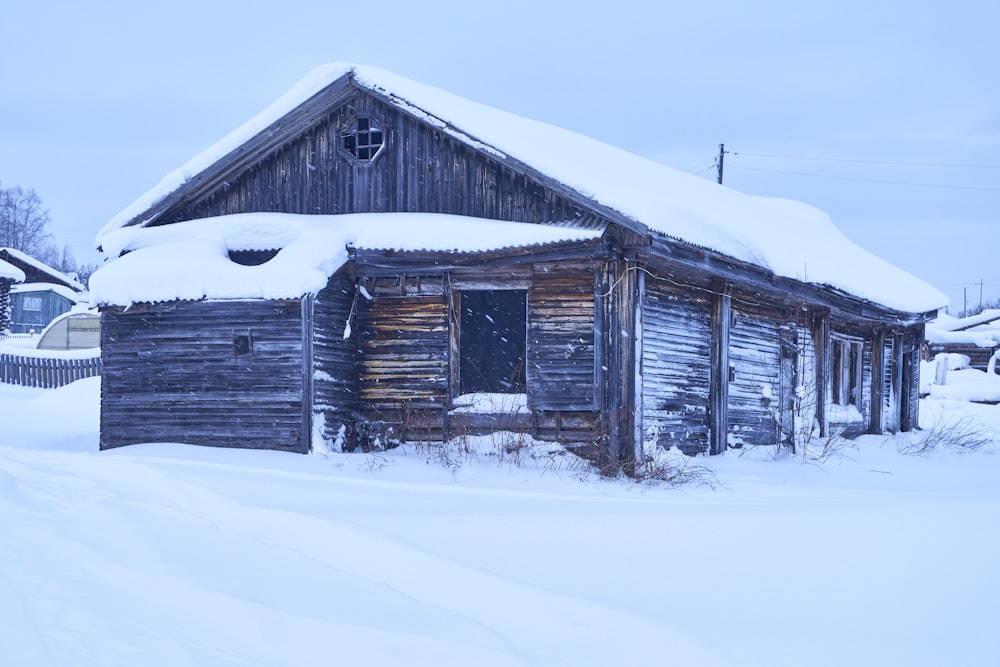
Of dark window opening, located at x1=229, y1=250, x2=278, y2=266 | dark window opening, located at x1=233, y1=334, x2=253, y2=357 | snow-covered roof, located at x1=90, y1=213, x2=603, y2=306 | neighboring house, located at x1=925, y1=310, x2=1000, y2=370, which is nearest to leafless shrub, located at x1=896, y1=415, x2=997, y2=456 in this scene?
snow-covered roof, located at x1=90, y1=213, x2=603, y2=306

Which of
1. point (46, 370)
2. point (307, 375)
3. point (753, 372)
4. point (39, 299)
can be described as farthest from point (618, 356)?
point (39, 299)

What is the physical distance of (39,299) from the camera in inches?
1882

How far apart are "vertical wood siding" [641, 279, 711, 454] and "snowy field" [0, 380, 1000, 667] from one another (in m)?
2.83

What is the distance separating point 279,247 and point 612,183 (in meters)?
4.72

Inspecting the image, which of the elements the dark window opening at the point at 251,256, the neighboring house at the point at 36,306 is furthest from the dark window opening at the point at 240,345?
the neighboring house at the point at 36,306

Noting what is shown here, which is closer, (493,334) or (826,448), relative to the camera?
(826,448)

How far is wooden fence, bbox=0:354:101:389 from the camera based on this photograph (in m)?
25.8

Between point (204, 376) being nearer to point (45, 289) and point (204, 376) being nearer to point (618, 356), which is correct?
point (618, 356)

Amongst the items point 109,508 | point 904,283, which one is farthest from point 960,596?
point 904,283

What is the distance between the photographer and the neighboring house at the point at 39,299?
154ft

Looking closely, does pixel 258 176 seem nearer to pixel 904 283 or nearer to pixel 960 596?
pixel 960 596

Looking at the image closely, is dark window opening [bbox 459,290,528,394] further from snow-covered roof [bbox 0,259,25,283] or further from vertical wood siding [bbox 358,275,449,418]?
snow-covered roof [bbox 0,259,25,283]

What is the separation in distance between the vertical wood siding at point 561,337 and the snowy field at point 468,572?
2195 mm

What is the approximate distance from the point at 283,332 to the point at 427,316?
200 centimetres
